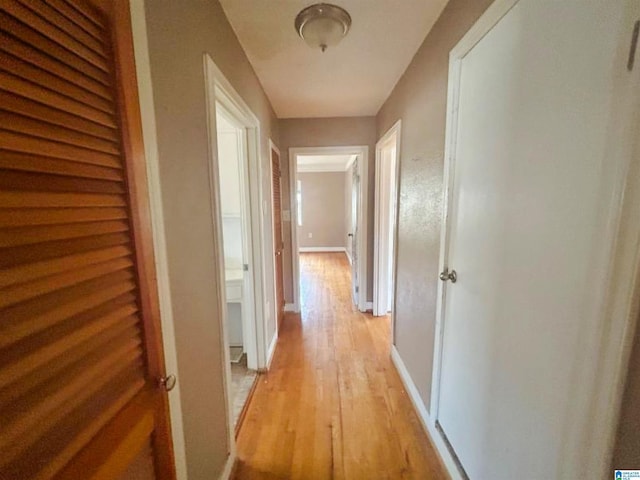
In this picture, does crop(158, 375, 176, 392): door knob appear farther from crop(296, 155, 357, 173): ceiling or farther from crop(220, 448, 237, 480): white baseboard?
crop(296, 155, 357, 173): ceiling

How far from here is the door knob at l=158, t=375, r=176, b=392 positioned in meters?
0.73

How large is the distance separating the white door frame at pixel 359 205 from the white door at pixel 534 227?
1955 millimetres

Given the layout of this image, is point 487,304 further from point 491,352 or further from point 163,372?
point 163,372

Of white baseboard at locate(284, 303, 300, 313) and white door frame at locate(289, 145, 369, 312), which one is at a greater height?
white door frame at locate(289, 145, 369, 312)

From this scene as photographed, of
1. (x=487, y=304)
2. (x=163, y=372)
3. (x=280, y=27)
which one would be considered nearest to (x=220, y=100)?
(x=280, y=27)

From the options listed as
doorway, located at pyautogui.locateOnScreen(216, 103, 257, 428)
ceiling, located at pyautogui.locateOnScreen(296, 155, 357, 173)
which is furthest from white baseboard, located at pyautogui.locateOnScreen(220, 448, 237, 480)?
ceiling, located at pyautogui.locateOnScreen(296, 155, 357, 173)

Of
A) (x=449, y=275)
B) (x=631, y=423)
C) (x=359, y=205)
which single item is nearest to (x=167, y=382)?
(x=631, y=423)

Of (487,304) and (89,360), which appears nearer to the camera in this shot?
(89,360)

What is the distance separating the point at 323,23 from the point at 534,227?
1.31m

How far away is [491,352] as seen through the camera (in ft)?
3.50

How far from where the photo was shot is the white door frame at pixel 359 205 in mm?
3225

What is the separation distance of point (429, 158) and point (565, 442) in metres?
1.37

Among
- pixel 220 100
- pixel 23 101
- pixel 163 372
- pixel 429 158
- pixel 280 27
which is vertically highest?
pixel 280 27

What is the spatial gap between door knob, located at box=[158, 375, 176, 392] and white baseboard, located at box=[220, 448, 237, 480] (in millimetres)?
884
